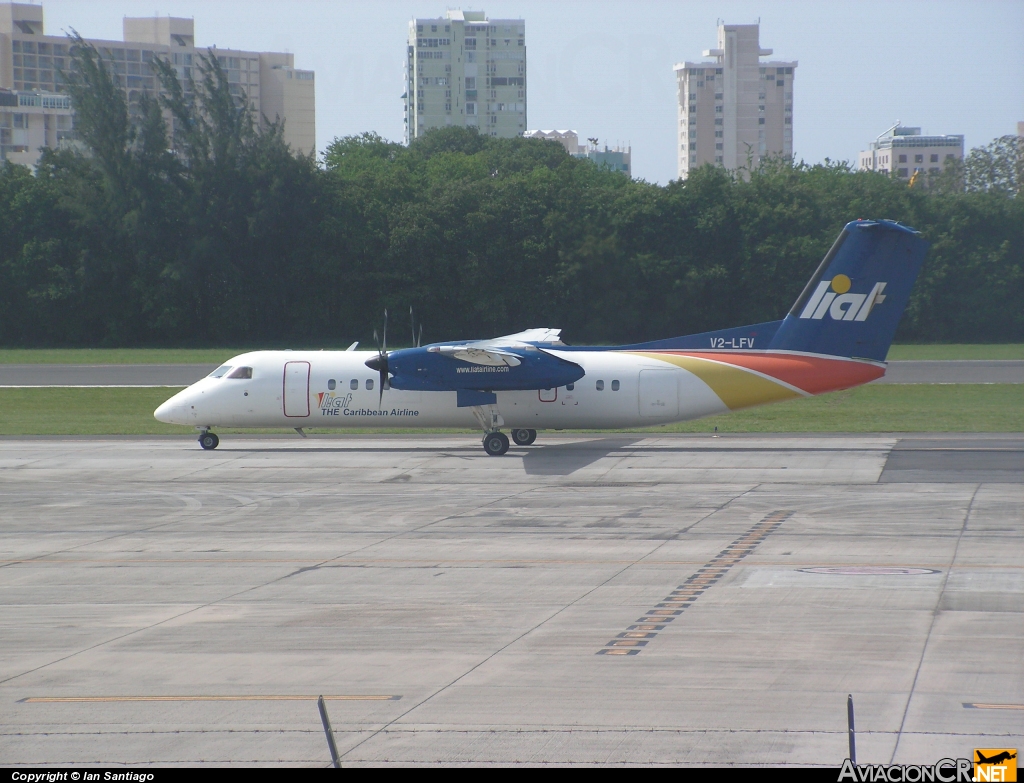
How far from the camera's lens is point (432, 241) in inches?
2820

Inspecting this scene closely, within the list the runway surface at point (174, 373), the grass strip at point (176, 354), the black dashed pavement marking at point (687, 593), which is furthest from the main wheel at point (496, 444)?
the grass strip at point (176, 354)

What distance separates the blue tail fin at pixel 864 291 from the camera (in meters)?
27.2

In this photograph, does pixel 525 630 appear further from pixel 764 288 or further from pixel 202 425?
pixel 764 288

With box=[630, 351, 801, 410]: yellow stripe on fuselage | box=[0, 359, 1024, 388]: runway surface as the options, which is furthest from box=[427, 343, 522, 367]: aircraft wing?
box=[0, 359, 1024, 388]: runway surface

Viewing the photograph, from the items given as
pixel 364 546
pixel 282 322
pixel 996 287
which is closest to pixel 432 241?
pixel 282 322

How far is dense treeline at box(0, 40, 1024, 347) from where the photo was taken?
71188 mm

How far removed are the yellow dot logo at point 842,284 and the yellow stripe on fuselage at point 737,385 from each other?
286 centimetres

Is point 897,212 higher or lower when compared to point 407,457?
higher

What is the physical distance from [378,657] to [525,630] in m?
1.88

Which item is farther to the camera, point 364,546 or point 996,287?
point 996,287

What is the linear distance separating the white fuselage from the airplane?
31 millimetres

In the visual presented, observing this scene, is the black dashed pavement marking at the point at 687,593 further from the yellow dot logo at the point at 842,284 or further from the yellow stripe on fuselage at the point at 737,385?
the yellow dot logo at the point at 842,284

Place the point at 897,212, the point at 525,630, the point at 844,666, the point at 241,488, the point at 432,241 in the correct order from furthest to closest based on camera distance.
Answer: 1. the point at 897,212
2. the point at 432,241
3. the point at 241,488
4. the point at 525,630
5. the point at 844,666

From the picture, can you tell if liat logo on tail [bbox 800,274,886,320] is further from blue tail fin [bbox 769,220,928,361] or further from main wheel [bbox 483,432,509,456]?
main wheel [bbox 483,432,509,456]
